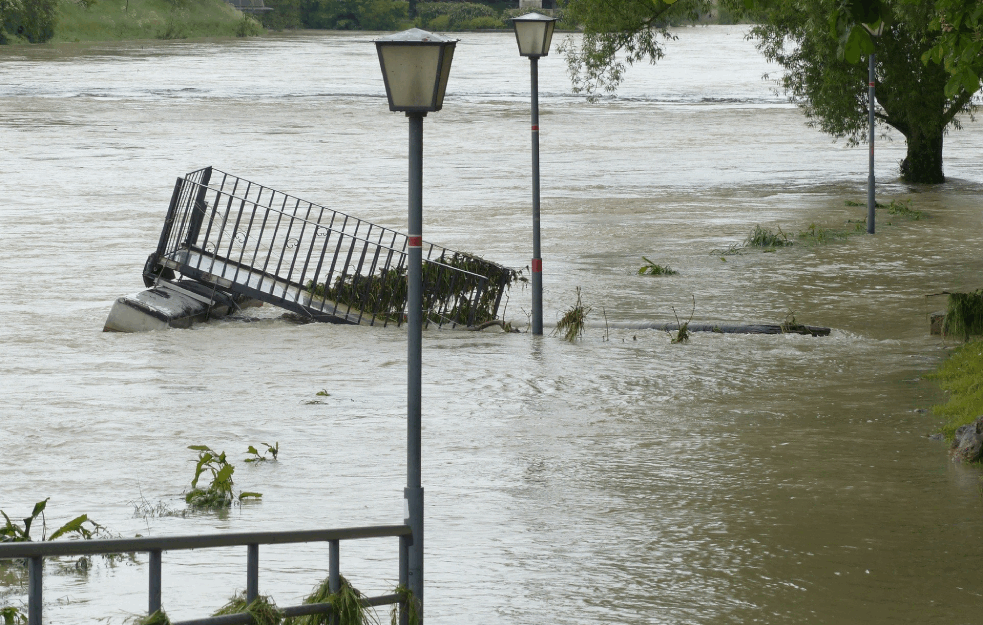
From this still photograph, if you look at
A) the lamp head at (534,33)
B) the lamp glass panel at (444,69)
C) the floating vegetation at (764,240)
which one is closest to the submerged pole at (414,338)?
the lamp glass panel at (444,69)

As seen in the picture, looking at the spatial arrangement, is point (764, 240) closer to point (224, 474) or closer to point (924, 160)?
point (924, 160)

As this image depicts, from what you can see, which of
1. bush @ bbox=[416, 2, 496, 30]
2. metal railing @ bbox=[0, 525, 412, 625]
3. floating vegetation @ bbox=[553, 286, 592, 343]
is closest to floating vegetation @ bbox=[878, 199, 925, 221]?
floating vegetation @ bbox=[553, 286, 592, 343]

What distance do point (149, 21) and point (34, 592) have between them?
129 metres

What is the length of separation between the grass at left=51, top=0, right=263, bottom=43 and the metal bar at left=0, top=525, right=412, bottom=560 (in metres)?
111

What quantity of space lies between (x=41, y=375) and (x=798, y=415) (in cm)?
731

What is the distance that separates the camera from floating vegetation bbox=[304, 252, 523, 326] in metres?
15.8

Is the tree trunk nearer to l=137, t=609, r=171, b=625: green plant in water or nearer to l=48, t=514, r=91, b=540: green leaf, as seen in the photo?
l=48, t=514, r=91, b=540: green leaf

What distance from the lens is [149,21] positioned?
126 metres

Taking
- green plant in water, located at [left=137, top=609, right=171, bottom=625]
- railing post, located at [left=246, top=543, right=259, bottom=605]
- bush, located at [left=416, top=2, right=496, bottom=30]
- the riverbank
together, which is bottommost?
green plant in water, located at [left=137, top=609, right=171, bottom=625]

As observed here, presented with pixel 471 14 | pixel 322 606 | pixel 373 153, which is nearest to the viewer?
pixel 322 606

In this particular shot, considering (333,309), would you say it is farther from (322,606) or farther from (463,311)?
(322,606)

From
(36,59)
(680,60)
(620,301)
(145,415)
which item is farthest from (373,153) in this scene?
(680,60)

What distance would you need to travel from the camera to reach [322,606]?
534 centimetres

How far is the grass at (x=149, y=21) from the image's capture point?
387ft
